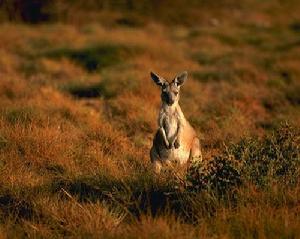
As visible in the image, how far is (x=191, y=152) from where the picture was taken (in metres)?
6.82

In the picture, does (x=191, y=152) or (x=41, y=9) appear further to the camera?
(x=41, y=9)

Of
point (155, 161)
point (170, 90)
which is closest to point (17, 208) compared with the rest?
point (155, 161)

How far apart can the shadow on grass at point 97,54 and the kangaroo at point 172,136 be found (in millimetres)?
8909

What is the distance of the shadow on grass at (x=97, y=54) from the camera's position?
1605 cm

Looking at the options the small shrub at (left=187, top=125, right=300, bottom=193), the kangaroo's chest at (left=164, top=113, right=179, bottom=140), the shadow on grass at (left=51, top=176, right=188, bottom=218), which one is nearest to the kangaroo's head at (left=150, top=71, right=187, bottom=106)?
the kangaroo's chest at (left=164, top=113, right=179, bottom=140)

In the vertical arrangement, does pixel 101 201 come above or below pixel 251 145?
below

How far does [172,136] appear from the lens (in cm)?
673

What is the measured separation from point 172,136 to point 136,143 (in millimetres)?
1674

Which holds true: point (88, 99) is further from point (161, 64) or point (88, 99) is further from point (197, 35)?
point (197, 35)

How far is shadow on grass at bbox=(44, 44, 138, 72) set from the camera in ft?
52.6

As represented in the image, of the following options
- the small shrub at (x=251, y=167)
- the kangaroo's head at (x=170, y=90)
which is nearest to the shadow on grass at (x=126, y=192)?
the small shrub at (x=251, y=167)

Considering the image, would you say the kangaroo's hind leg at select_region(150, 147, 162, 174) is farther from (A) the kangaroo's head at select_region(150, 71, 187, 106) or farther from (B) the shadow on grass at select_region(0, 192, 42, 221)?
(B) the shadow on grass at select_region(0, 192, 42, 221)

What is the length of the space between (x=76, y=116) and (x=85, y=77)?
15.7ft

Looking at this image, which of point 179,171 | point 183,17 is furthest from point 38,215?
point 183,17
